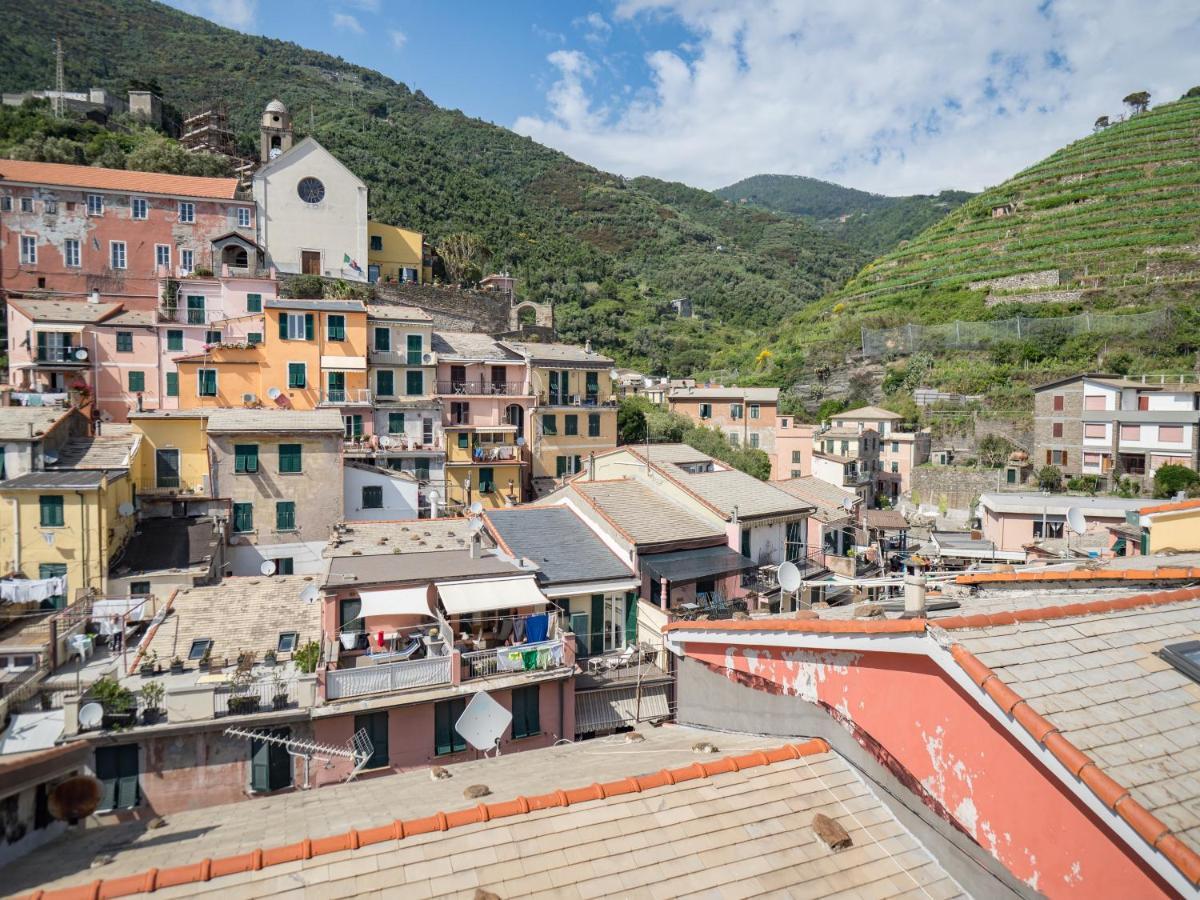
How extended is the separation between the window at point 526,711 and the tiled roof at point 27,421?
1737cm

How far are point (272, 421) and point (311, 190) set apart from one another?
27922 mm

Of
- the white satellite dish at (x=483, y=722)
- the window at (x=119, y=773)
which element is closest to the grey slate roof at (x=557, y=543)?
the white satellite dish at (x=483, y=722)

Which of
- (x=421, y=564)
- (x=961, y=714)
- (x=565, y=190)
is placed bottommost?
(x=421, y=564)

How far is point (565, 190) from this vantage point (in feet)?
447

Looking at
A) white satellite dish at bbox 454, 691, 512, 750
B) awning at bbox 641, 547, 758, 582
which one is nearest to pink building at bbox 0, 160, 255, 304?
awning at bbox 641, 547, 758, 582

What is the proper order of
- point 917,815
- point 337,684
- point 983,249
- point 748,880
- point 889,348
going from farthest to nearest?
point 983,249 → point 889,348 → point 337,684 → point 917,815 → point 748,880

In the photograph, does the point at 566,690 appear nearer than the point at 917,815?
No

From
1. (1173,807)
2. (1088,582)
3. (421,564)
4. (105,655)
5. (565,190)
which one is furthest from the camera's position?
(565,190)

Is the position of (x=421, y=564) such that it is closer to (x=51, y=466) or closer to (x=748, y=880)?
(x=51, y=466)

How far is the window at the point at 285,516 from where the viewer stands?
25688mm

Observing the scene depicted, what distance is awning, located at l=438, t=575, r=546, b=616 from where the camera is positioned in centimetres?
1725

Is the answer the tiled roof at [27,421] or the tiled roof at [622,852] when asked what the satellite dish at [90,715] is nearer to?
the tiled roof at [622,852]

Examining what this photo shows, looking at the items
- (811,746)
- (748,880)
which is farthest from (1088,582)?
(748,880)

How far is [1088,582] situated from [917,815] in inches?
251
